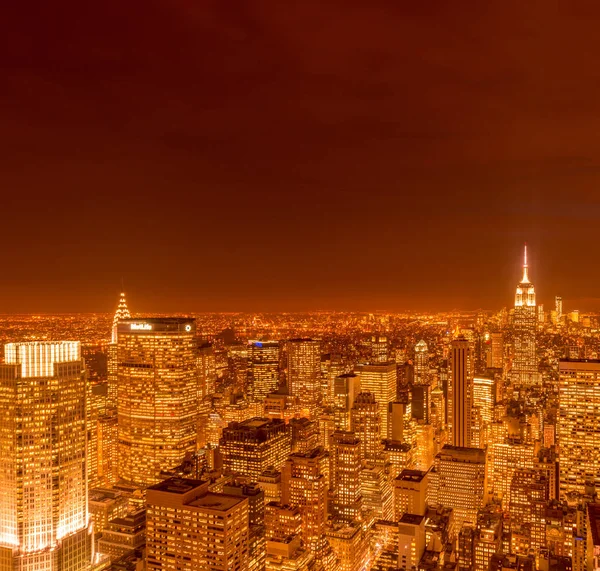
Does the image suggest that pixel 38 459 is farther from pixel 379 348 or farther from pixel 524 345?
pixel 524 345

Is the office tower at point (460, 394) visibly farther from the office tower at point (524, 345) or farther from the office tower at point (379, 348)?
the office tower at point (524, 345)

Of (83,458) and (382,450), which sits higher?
(83,458)

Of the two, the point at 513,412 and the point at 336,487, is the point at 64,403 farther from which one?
the point at 513,412

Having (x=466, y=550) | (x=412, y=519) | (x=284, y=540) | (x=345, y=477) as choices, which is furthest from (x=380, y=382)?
(x=284, y=540)

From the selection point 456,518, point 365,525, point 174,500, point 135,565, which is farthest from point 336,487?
point 174,500

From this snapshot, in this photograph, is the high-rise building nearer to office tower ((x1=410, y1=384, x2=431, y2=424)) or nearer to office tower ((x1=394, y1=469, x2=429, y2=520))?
office tower ((x1=394, y1=469, x2=429, y2=520))
